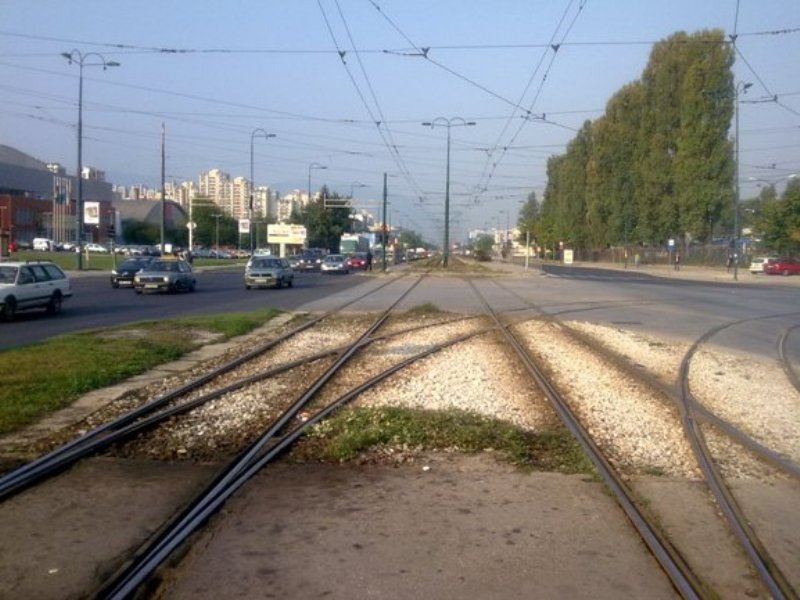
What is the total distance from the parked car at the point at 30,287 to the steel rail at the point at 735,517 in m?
18.0

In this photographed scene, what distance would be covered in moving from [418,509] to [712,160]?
242 feet

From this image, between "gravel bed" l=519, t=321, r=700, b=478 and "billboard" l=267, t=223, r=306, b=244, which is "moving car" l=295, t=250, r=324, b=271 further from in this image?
"gravel bed" l=519, t=321, r=700, b=478

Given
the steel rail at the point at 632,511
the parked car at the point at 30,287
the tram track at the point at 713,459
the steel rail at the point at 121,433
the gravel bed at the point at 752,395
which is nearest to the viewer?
the steel rail at the point at 632,511

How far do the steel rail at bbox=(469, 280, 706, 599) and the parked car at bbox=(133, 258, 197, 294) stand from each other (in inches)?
1090

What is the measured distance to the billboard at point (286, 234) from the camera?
89750 millimetres

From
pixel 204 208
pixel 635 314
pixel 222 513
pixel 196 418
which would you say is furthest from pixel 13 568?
pixel 204 208

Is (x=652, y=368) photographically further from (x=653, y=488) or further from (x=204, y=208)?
(x=204, y=208)

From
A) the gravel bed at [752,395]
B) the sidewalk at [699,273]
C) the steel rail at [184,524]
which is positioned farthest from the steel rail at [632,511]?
the sidewalk at [699,273]

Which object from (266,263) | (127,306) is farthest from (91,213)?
(127,306)

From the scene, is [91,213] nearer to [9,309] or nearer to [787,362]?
[9,309]

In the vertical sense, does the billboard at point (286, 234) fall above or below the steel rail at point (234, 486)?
above

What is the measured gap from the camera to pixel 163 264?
3872 cm

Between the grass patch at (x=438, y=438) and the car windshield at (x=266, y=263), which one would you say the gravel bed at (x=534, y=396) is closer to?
the grass patch at (x=438, y=438)

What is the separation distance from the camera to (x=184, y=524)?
610 centimetres
